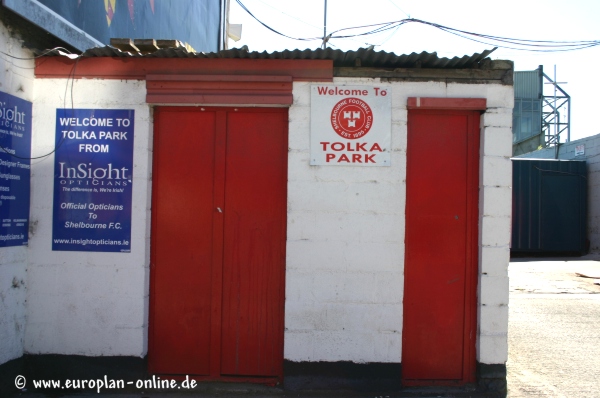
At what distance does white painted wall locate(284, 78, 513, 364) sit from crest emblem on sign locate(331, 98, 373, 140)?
24cm

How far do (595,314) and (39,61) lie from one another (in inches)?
351

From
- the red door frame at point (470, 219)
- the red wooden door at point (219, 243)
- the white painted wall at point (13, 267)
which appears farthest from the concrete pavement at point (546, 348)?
the white painted wall at point (13, 267)

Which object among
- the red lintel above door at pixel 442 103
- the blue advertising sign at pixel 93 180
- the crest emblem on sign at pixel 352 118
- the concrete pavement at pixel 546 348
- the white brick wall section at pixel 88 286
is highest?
the red lintel above door at pixel 442 103

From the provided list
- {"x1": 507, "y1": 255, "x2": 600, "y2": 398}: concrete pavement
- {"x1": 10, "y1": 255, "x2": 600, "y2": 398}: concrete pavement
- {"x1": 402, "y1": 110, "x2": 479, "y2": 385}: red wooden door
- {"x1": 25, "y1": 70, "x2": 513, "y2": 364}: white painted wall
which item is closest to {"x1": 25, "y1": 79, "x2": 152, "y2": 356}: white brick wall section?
{"x1": 25, "y1": 70, "x2": 513, "y2": 364}: white painted wall

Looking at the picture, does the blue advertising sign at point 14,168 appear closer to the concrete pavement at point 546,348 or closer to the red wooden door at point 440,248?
the concrete pavement at point 546,348

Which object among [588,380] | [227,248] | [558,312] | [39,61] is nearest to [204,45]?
[39,61]

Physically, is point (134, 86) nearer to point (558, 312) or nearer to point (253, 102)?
point (253, 102)

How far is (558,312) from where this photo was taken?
29.3 ft

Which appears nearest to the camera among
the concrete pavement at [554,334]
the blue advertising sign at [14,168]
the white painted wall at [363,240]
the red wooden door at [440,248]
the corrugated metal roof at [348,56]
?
the blue advertising sign at [14,168]

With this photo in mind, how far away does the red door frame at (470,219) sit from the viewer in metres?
5.39

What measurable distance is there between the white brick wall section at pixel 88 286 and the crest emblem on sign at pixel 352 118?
1.94m

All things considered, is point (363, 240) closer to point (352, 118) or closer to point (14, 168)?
point (352, 118)

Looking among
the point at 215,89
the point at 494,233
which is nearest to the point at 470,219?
the point at 494,233

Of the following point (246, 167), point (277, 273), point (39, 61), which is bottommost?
point (277, 273)
